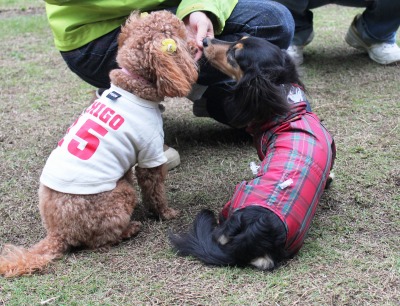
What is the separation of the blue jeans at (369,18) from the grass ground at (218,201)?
24 cm

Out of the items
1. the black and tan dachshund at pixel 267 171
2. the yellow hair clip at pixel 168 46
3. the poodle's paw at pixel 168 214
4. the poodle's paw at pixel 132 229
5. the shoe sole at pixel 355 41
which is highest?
the yellow hair clip at pixel 168 46

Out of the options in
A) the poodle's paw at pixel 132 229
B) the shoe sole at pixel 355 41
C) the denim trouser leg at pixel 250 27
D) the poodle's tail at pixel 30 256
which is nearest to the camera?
the poodle's tail at pixel 30 256

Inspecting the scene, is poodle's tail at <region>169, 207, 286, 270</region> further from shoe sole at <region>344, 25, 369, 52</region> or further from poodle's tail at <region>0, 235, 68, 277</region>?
shoe sole at <region>344, 25, 369, 52</region>

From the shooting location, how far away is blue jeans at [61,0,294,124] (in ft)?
9.49

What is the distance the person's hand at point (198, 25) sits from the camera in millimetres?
2620

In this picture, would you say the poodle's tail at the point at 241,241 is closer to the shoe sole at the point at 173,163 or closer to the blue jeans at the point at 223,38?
the shoe sole at the point at 173,163

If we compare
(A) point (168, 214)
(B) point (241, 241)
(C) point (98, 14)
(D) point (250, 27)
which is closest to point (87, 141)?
(A) point (168, 214)

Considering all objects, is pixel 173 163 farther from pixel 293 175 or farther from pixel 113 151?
pixel 293 175

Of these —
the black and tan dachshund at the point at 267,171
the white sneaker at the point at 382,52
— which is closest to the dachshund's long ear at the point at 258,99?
the black and tan dachshund at the point at 267,171

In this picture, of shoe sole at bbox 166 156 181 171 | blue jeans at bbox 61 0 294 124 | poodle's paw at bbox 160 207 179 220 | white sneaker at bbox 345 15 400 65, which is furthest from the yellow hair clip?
white sneaker at bbox 345 15 400 65

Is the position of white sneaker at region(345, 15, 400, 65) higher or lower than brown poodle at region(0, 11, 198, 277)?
lower

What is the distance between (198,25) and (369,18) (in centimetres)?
252

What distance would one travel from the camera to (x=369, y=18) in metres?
4.54

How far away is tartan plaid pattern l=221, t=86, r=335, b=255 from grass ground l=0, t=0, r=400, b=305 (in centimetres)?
22
